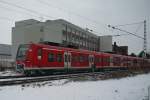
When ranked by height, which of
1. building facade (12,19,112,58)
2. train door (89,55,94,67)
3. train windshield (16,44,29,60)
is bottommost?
train door (89,55,94,67)

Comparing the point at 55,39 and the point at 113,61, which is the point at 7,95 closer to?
the point at 113,61

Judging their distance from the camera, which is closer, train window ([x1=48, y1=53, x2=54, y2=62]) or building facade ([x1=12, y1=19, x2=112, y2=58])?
train window ([x1=48, y1=53, x2=54, y2=62])

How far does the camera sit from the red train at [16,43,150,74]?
17641 millimetres

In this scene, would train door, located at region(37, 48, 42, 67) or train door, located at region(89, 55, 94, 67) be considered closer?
train door, located at region(37, 48, 42, 67)

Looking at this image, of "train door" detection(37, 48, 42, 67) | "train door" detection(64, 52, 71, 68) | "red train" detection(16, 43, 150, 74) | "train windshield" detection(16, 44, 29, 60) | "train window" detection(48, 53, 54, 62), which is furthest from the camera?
"train door" detection(64, 52, 71, 68)

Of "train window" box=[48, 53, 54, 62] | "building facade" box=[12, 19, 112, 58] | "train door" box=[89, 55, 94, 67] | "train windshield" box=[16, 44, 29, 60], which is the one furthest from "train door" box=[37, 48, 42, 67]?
"building facade" box=[12, 19, 112, 58]

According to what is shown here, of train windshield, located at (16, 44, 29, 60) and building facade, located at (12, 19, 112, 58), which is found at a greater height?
building facade, located at (12, 19, 112, 58)

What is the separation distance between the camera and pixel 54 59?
20047 mm

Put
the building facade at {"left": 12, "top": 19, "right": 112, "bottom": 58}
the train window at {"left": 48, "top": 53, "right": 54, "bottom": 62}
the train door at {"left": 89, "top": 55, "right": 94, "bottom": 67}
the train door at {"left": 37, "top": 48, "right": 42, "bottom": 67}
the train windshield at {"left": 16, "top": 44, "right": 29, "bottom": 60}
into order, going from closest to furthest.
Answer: the train windshield at {"left": 16, "top": 44, "right": 29, "bottom": 60} → the train door at {"left": 37, "top": 48, "right": 42, "bottom": 67} → the train window at {"left": 48, "top": 53, "right": 54, "bottom": 62} → the train door at {"left": 89, "top": 55, "right": 94, "bottom": 67} → the building facade at {"left": 12, "top": 19, "right": 112, "bottom": 58}

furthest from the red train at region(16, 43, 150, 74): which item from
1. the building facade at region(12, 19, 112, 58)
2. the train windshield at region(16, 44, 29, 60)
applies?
the building facade at region(12, 19, 112, 58)

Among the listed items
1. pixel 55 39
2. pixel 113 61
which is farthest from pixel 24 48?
pixel 55 39

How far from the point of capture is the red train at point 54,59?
1764 centimetres

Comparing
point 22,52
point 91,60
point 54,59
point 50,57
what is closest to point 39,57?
point 50,57

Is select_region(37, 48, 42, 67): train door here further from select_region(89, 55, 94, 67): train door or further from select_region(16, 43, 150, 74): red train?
select_region(89, 55, 94, 67): train door
